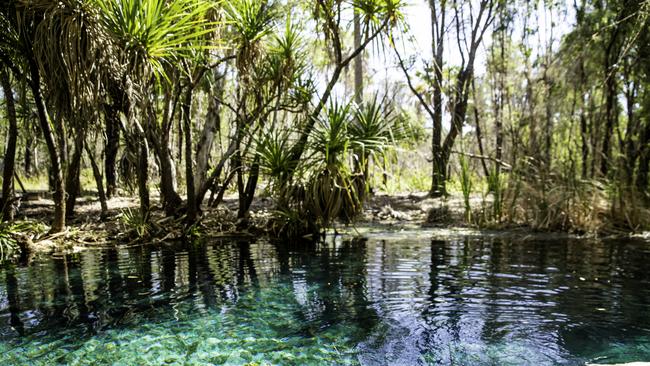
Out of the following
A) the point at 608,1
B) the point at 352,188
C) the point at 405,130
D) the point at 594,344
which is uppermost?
the point at 608,1

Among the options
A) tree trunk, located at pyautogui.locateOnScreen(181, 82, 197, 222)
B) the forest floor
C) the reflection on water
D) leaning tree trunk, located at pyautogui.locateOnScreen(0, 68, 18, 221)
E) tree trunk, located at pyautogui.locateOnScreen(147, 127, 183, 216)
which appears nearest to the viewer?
the reflection on water

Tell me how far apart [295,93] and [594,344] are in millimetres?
6250

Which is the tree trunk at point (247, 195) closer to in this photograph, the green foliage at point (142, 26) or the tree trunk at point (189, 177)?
the tree trunk at point (189, 177)

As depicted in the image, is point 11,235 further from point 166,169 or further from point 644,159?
point 644,159

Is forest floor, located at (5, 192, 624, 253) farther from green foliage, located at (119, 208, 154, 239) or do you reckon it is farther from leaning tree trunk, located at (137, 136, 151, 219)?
leaning tree trunk, located at (137, 136, 151, 219)

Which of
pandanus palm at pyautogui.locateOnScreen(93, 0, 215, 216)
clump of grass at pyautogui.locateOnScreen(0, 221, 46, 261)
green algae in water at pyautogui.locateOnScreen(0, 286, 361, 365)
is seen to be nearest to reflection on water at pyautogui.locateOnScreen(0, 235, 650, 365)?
green algae in water at pyautogui.locateOnScreen(0, 286, 361, 365)

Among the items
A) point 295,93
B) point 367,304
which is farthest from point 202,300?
point 295,93

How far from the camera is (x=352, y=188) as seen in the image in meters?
7.01

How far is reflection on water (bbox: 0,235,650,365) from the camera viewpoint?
305 cm

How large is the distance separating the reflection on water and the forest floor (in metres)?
0.89

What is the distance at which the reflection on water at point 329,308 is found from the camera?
305 cm

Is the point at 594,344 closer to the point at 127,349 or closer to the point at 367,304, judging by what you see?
the point at 367,304

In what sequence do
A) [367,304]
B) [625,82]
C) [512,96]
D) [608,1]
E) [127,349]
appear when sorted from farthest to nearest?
[512,96]
[625,82]
[608,1]
[367,304]
[127,349]

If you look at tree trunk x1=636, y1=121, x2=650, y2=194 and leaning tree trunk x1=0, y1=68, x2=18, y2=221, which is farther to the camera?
tree trunk x1=636, y1=121, x2=650, y2=194
